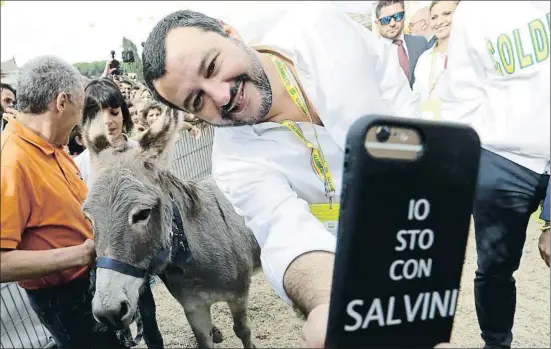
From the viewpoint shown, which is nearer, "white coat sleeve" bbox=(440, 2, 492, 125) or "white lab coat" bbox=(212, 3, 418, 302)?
"white lab coat" bbox=(212, 3, 418, 302)

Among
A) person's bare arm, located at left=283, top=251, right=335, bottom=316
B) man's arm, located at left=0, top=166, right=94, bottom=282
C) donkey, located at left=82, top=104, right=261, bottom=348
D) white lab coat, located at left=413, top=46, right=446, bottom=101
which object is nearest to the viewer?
person's bare arm, located at left=283, top=251, right=335, bottom=316

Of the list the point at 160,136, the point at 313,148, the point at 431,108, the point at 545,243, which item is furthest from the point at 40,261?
the point at 545,243

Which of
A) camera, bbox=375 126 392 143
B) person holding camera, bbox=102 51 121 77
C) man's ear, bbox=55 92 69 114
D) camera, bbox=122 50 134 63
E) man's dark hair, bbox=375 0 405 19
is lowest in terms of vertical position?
man's ear, bbox=55 92 69 114

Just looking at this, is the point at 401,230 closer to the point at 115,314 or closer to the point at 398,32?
the point at 115,314

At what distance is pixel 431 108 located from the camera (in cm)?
88

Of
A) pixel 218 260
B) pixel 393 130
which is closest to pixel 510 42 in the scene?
pixel 393 130

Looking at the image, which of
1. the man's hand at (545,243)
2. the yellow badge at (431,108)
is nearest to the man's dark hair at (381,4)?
the yellow badge at (431,108)

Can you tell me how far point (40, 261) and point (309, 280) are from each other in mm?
532

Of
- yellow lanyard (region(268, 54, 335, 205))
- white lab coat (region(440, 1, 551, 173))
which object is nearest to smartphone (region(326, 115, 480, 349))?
yellow lanyard (region(268, 54, 335, 205))

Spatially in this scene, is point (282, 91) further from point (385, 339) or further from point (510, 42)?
point (385, 339)

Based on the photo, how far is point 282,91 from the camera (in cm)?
81

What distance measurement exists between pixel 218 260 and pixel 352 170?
2.80 feet

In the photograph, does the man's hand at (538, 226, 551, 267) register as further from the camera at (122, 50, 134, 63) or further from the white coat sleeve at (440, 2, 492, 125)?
the camera at (122, 50, 134, 63)

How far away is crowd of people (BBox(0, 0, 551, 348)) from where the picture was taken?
0.71 meters
